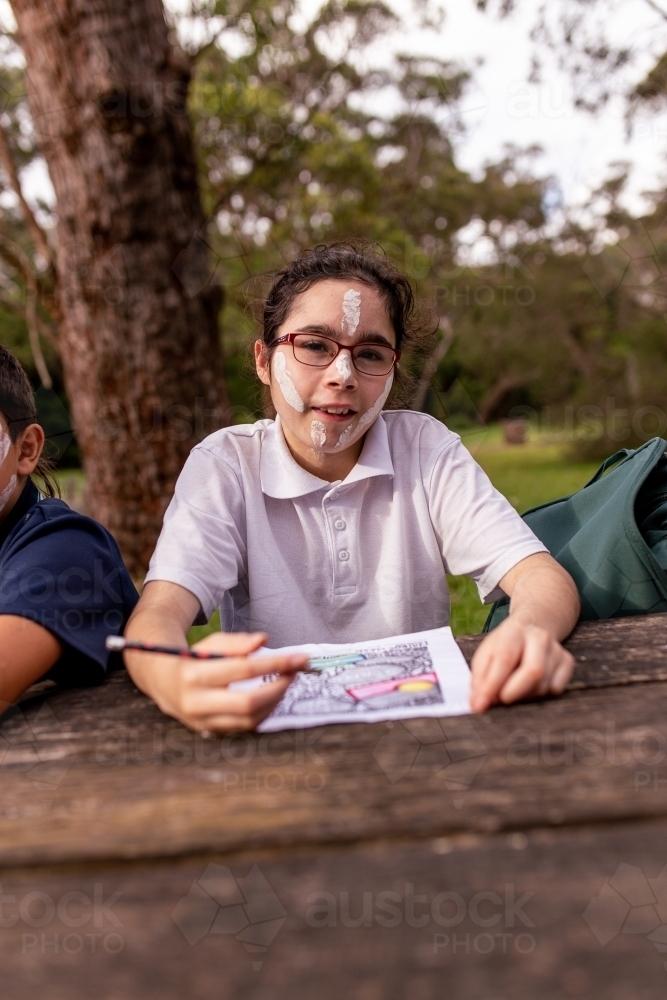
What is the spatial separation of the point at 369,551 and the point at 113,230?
9.34ft

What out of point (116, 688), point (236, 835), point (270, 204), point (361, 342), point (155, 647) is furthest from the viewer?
point (270, 204)

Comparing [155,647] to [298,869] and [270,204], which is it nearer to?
[298,869]

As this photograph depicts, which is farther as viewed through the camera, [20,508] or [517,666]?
[20,508]

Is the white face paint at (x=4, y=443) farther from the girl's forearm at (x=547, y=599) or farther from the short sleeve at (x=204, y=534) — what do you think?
the girl's forearm at (x=547, y=599)

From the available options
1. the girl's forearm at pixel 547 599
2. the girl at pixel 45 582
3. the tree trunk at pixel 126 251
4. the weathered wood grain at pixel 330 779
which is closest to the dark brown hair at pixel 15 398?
the girl at pixel 45 582

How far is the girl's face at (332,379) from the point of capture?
1.78m

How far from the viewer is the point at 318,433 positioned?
1812mm

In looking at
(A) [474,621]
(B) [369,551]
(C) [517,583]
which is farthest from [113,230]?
(C) [517,583]

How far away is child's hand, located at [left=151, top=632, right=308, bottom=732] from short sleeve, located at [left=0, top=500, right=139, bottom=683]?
295 mm

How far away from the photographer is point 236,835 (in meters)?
0.75

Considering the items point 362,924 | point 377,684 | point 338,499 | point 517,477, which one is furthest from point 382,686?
point 517,477

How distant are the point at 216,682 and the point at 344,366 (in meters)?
0.95

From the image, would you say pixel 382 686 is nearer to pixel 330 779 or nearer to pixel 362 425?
pixel 330 779

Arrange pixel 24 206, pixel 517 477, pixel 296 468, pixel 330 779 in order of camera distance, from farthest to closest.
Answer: pixel 517 477 → pixel 24 206 → pixel 296 468 → pixel 330 779
